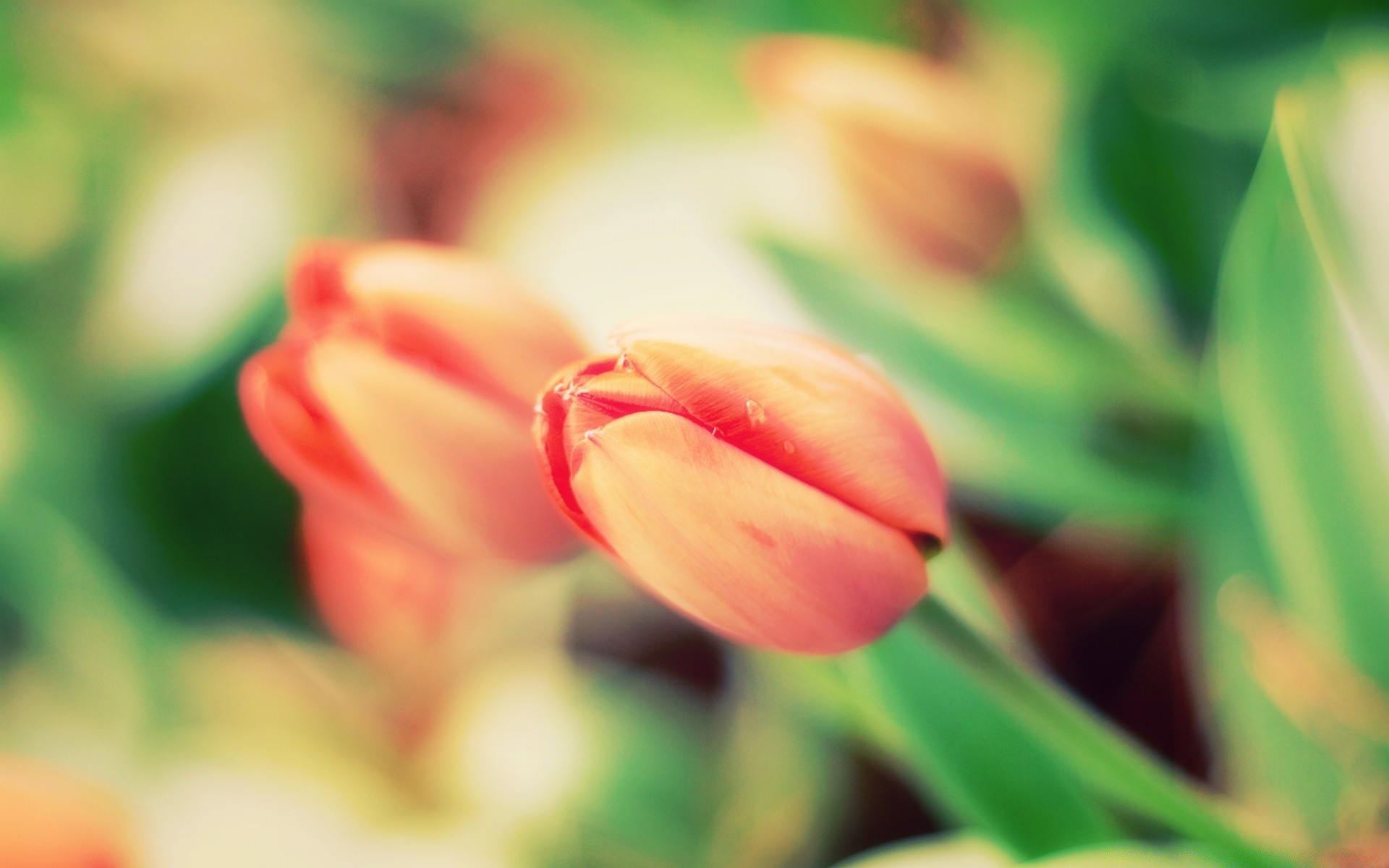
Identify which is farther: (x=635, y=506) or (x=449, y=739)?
(x=449, y=739)

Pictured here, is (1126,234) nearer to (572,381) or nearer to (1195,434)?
(1195,434)

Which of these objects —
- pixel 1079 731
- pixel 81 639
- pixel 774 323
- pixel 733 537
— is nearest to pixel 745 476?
pixel 733 537

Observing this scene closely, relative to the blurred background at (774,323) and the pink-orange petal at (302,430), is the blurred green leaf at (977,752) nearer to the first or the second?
the blurred background at (774,323)

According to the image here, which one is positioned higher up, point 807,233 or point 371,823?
point 807,233

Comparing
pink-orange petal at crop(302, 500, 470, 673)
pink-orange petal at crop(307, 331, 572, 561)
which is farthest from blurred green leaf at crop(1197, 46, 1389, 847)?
pink-orange petal at crop(302, 500, 470, 673)

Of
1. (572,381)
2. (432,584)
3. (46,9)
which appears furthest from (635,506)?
(46,9)

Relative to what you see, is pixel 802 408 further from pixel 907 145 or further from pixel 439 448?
pixel 907 145

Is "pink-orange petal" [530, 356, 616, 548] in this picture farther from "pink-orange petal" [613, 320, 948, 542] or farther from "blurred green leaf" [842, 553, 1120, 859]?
"blurred green leaf" [842, 553, 1120, 859]
